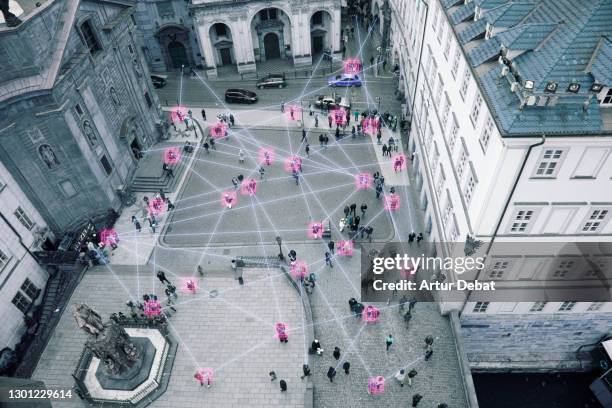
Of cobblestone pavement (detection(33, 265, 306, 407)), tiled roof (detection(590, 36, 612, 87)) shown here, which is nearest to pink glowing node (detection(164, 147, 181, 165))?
cobblestone pavement (detection(33, 265, 306, 407))

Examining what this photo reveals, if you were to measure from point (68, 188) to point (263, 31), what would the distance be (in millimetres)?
32517

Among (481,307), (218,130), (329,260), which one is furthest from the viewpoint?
(218,130)

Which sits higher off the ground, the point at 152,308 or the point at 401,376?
the point at 152,308

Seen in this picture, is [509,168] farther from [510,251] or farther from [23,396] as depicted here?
[23,396]

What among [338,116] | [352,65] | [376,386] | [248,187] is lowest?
[376,386]

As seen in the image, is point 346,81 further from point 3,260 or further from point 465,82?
point 3,260

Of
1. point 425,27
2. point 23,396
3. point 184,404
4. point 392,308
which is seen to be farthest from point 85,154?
point 425,27

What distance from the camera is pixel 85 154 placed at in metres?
34.9

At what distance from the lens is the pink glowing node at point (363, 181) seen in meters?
41.3

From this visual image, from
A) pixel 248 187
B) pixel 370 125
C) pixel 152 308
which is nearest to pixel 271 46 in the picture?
pixel 370 125

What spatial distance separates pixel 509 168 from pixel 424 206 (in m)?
17.2

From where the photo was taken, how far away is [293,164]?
4388 cm

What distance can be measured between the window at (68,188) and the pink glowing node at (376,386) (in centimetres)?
2699

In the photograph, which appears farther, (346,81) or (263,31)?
(263,31)
